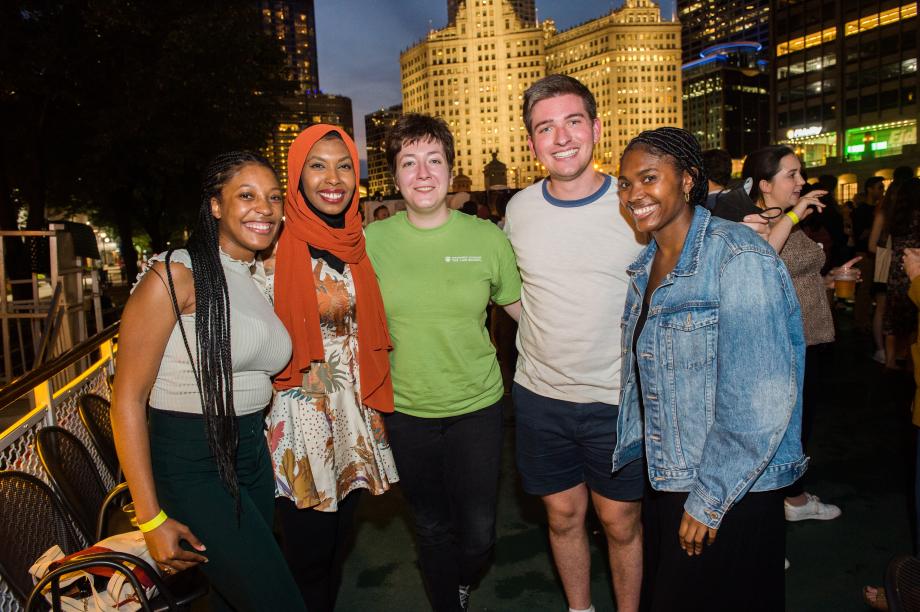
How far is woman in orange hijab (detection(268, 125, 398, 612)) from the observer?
2.53 meters

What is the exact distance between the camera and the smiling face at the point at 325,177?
263cm

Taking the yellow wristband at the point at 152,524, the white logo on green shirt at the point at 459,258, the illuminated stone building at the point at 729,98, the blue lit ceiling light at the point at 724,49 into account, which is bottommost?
the yellow wristband at the point at 152,524

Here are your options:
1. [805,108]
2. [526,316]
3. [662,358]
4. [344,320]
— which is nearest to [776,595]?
[662,358]

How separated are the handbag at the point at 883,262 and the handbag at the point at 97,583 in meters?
6.75

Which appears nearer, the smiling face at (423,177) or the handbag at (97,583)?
the handbag at (97,583)

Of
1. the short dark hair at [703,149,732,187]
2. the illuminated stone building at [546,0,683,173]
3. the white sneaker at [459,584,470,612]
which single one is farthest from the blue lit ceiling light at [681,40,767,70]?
the white sneaker at [459,584,470,612]

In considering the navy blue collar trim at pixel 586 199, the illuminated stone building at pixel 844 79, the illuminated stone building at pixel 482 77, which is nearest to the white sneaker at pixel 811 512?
the navy blue collar trim at pixel 586 199

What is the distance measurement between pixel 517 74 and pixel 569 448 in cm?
12753

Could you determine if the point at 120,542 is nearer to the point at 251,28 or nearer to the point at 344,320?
the point at 344,320

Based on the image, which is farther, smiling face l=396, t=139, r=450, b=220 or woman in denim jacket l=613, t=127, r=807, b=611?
smiling face l=396, t=139, r=450, b=220

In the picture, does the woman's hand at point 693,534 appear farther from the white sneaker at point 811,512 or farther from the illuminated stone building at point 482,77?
the illuminated stone building at point 482,77

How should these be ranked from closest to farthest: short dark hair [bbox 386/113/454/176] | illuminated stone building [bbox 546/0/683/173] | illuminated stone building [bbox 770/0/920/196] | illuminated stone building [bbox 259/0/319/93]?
short dark hair [bbox 386/113/454/176] < illuminated stone building [bbox 770/0/920/196] < illuminated stone building [bbox 546/0/683/173] < illuminated stone building [bbox 259/0/319/93]

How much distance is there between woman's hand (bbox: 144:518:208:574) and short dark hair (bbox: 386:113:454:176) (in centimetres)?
179

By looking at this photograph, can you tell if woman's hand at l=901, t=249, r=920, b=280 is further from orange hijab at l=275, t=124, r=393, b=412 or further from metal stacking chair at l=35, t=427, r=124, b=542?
metal stacking chair at l=35, t=427, r=124, b=542
